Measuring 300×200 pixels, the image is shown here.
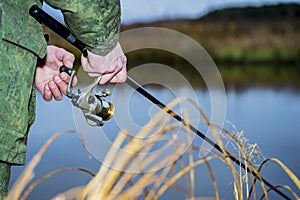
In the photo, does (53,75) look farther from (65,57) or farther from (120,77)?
(120,77)

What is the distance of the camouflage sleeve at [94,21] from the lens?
133 centimetres

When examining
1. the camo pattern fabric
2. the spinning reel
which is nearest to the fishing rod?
the spinning reel

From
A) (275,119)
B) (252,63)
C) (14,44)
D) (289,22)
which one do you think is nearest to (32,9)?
(14,44)

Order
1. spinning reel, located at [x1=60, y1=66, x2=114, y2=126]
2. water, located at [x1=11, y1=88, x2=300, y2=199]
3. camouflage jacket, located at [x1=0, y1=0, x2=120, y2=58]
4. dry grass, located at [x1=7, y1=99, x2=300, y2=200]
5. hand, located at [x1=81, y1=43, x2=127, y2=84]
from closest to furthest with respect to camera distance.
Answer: camouflage jacket, located at [x1=0, y1=0, x2=120, y2=58] → hand, located at [x1=81, y1=43, x2=127, y2=84] → spinning reel, located at [x1=60, y1=66, x2=114, y2=126] → dry grass, located at [x1=7, y1=99, x2=300, y2=200] → water, located at [x1=11, y1=88, x2=300, y2=199]

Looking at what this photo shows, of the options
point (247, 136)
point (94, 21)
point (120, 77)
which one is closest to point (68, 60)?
point (120, 77)

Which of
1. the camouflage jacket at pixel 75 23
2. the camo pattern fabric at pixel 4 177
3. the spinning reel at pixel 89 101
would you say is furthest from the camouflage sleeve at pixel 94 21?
the camo pattern fabric at pixel 4 177

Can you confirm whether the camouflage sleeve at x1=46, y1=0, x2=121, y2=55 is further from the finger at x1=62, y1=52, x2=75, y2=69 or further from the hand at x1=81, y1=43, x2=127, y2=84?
the finger at x1=62, y1=52, x2=75, y2=69

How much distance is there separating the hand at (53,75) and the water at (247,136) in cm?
65

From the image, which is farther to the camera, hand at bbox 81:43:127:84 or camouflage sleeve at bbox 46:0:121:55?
hand at bbox 81:43:127:84

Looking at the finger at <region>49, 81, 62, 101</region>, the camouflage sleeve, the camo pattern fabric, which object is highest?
the camouflage sleeve

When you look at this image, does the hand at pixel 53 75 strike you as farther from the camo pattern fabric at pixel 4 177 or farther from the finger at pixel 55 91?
the camo pattern fabric at pixel 4 177

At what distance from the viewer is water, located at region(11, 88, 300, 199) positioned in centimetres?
717

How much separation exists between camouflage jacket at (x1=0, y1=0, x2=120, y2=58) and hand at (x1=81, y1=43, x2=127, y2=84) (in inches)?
0.9

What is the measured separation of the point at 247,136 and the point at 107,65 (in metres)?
8.74
